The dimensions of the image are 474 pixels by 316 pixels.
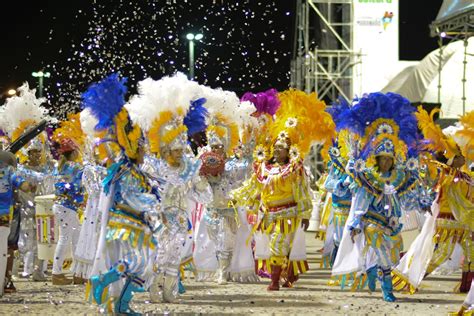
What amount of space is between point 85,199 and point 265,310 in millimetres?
3659

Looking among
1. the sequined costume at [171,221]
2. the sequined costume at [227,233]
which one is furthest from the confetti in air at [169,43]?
the sequined costume at [171,221]

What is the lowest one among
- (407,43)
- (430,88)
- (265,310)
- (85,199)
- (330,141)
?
(265,310)

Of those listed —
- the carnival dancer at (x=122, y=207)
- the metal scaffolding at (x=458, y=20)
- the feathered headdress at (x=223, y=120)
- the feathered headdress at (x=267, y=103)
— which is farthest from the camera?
the metal scaffolding at (x=458, y=20)

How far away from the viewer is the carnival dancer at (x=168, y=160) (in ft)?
31.4

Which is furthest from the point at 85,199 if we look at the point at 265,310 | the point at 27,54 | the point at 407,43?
the point at 407,43

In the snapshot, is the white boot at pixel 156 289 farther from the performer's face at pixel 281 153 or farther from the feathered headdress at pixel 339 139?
the feathered headdress at pixel 339 139

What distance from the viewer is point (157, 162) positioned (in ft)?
31.8

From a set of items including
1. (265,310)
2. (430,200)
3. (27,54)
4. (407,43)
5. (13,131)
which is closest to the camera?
(265,310)

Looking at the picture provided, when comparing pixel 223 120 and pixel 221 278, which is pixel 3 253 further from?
pixel 223 120

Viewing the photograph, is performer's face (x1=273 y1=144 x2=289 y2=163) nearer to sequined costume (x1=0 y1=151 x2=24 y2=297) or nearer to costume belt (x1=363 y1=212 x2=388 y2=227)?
costume belt (x1=363 y1=212 x2=388 y2=227)

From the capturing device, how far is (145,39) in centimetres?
2111

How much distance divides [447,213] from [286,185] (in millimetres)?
2073

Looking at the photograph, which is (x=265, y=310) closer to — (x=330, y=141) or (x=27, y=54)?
(x=330, y=141)

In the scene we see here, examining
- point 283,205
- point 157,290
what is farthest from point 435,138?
point 157,290
